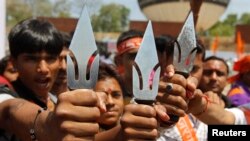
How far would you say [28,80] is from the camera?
1840mm

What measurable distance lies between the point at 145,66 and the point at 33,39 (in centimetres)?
81

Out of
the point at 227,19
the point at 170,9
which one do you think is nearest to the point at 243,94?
the point at 170,9

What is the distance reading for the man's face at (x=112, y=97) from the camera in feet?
7.08

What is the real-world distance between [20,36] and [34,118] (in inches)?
26.3

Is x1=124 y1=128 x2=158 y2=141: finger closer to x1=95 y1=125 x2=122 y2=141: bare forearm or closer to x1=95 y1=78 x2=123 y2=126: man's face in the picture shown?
x1=95 y1=125 x2=122 y2=141: bare forearm

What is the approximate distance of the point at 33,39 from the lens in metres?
1.84

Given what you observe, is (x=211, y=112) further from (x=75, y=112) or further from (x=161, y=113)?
A: (x=75, y=112)

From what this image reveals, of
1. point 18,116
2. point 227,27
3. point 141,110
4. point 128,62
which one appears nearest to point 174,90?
point 141,110

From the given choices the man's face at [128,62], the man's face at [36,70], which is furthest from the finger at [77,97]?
the man's face at [128,62]

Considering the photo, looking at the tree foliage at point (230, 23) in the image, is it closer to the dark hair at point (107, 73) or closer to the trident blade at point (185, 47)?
the dark hair at point (107, 73)

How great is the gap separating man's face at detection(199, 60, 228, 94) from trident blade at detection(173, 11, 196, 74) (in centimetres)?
216

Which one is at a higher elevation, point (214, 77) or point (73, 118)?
point (73, 118)

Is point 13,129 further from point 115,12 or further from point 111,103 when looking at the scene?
point 115,12

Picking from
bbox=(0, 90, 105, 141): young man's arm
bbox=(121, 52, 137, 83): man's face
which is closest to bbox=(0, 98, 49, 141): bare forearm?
bbox=(0, 90, 105, 141): young man's arm
